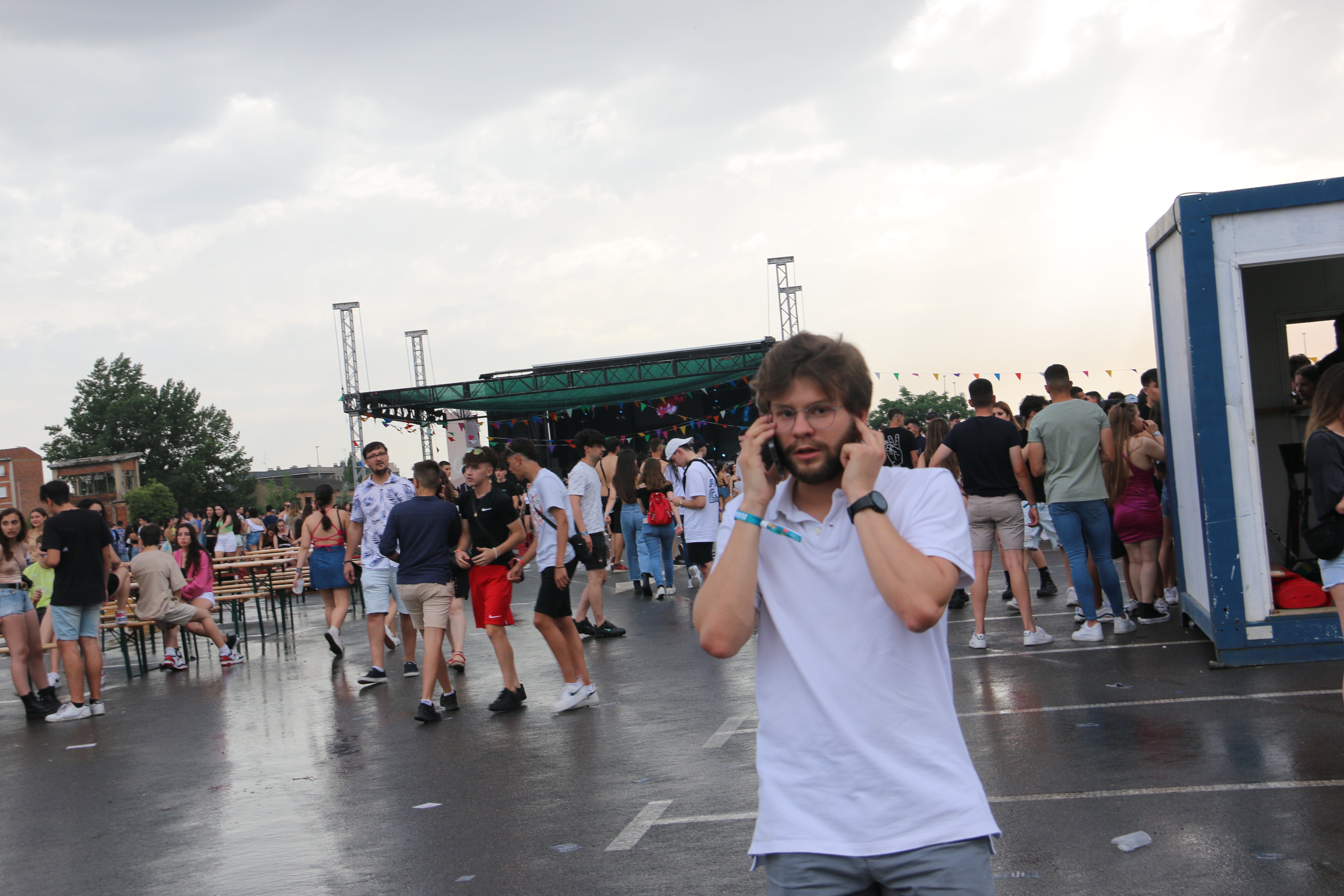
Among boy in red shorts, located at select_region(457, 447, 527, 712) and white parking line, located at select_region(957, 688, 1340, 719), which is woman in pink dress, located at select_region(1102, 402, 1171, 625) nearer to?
white parking line, located at select_region(957, 688, 1340, 719)

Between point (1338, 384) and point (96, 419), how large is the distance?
92.7 meters

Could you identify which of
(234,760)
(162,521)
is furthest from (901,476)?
(162,521)

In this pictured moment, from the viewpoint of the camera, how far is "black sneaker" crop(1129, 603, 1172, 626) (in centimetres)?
923

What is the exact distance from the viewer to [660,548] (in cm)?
1432

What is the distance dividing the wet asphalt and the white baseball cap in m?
4.57

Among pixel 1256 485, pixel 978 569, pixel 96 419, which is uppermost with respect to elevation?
pixel 96 419

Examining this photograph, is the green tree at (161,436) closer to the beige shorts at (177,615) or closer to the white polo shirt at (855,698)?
the beige shorts at (177,615)

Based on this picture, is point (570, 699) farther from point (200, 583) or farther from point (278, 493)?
point (278, 493)

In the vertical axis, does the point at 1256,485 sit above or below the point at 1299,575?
above

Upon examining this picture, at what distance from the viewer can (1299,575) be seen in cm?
791

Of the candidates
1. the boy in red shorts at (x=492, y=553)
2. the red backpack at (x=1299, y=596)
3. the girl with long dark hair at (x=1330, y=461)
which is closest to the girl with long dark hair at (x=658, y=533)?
the boy in red shorts at (x=492, y=553)

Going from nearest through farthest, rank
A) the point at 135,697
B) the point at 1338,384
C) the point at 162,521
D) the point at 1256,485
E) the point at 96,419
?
the point at 1338,384, the point at 1256,485, the point at 135,697, the point at 162,521, the point at 96,419

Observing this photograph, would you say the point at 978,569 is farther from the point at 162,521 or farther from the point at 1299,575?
the point at 162,521

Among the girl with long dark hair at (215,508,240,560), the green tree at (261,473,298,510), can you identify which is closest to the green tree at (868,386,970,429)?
the green tree at (261,473,298,510)
